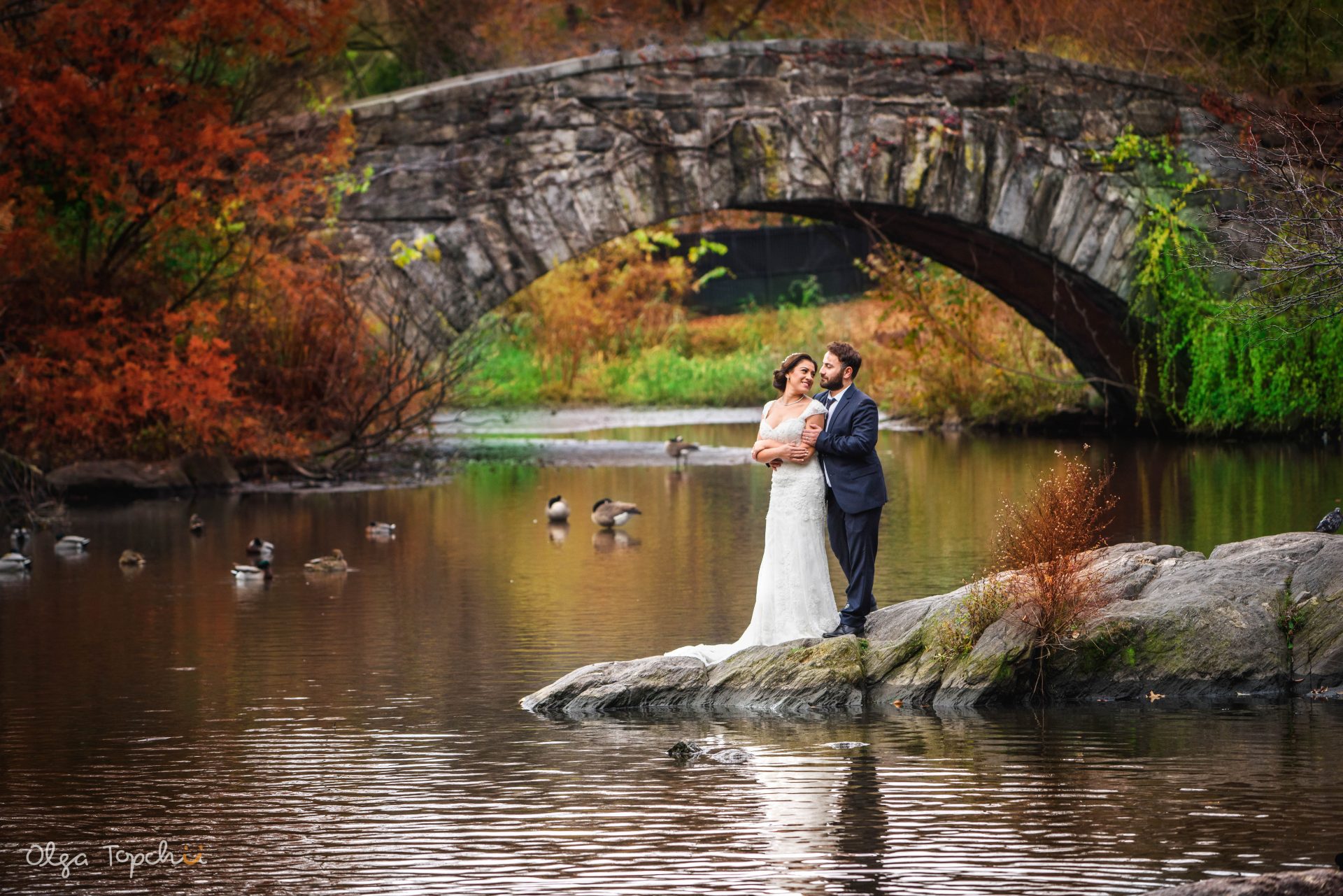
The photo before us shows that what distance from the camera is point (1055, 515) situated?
32.5 ft

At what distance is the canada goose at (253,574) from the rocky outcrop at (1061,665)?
5538 mm

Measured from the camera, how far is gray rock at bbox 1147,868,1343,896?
552 centimetres

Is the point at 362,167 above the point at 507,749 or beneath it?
above

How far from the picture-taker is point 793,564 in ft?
33.5

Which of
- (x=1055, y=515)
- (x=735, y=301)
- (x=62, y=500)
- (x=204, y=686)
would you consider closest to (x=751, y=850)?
(x=1055, y=515)

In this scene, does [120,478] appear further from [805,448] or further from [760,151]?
[805,448]

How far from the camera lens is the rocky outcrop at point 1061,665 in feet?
31.3

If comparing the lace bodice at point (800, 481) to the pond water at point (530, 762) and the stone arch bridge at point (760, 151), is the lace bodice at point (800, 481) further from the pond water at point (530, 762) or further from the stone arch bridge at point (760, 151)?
the stone arch bridge at point (760, 151)

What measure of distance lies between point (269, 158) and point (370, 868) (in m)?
16.3

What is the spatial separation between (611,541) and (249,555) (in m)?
3.15

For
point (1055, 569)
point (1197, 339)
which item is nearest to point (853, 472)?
point (1055, 569)

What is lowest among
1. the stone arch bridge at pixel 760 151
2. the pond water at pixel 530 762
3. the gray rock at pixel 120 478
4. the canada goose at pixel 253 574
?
the pond water at pixel 530 762

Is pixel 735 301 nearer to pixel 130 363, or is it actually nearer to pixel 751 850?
pixel 130 363

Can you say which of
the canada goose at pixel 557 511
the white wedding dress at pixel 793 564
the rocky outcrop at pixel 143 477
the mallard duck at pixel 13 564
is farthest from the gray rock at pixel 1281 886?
the rocky outcrop at pixel 143 477
